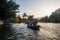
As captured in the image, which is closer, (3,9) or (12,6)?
(3,9)

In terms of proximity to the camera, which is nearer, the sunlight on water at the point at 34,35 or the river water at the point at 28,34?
the river water at the point at 28,34

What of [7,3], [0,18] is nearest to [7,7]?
[7,3]

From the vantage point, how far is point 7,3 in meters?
46.5

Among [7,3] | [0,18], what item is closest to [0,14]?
[0,18]

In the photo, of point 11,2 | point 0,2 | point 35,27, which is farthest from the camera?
point 11,2

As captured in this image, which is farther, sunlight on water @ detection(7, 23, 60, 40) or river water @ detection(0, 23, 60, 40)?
sunlight on water @ detection(7, 23, 60, 40)

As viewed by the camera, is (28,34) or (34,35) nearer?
(34,35)

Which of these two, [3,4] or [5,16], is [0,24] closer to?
[5,16]

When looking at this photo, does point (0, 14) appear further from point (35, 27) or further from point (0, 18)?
point (35, 27)

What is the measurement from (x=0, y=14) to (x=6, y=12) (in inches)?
95.8

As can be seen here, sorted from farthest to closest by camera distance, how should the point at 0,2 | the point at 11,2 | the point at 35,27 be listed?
1. the point at 11,2
2. the point at 35,27
3. the point at 0,2

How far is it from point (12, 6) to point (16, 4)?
268 centimetres

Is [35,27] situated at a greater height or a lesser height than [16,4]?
lesser

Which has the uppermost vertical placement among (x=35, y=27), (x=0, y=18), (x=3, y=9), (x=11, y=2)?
(x=11, y=2)
